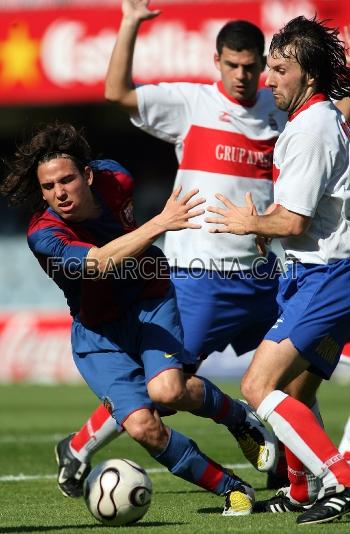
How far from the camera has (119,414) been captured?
5973 mm

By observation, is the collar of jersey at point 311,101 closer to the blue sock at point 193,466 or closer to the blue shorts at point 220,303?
the blue sock at point 193,466

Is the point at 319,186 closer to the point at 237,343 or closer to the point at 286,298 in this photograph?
the point at 286,298

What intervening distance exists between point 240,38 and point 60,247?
104 inches

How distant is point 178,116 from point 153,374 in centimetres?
242

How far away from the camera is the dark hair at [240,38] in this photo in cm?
771

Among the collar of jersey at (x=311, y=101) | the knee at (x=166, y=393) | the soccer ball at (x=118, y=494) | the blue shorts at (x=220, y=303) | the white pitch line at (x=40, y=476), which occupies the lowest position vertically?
the white pitch line at (x=40, y=476)

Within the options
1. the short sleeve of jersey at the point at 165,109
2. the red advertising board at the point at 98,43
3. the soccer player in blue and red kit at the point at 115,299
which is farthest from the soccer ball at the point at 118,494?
the red advertising board at the point at 98,43

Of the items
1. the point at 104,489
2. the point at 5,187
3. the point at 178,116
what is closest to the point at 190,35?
the point at 178,116

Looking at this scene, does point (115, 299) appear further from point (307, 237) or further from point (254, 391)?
point (307, 237)

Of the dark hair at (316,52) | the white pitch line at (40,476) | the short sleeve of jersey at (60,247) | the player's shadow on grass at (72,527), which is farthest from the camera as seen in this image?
the white pitch line at (40,476)

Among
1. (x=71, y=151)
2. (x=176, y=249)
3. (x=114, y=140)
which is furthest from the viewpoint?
(x=114, y=140)

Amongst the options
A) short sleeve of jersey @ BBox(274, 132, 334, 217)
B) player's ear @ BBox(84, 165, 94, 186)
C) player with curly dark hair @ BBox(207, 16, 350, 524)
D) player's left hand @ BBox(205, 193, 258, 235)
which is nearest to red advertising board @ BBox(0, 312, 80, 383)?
player's ear @ BBox(84, 165, 94, 186)

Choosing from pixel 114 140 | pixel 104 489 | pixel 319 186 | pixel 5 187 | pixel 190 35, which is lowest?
pixel 114 140

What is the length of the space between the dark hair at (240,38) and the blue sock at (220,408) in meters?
2.57
